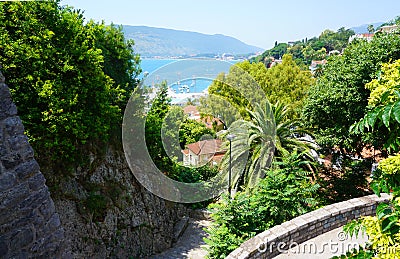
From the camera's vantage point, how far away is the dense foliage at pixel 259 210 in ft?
16.1

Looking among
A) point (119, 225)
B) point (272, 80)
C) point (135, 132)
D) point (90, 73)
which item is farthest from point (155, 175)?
point (272, 80)

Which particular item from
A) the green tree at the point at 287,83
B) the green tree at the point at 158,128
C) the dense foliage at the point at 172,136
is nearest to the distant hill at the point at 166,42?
the green tree at the point at 158,128

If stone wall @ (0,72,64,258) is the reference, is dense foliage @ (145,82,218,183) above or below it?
below

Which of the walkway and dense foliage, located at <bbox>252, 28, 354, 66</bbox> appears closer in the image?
the walkway

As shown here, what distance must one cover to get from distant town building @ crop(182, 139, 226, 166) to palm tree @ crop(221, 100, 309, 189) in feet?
2.15

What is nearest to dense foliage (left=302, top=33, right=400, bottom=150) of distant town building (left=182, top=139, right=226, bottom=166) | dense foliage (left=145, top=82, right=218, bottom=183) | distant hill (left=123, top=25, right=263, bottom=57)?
distant town building (left=182, top=139, right=226, bottom=166)

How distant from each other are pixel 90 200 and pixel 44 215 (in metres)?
3.71

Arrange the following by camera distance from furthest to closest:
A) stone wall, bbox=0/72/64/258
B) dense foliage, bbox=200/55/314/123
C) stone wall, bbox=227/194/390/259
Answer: dense foliage, bbox=200/55/314/123, stone wall, bbox=227/194/390/259, stone wall, bbox=0/72/64/258

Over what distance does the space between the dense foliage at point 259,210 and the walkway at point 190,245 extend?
2.22 m

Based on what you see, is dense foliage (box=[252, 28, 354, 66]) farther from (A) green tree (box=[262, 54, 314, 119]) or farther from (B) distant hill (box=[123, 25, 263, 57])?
(B) distant hill (box=[123, 25, 263, 57])

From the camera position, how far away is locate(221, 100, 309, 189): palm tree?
816 cm

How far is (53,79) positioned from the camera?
18.3ft

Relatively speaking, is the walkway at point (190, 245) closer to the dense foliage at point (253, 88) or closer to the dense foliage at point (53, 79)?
the dense foliage at point (53, 79)

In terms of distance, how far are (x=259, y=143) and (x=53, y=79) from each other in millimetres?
5233
